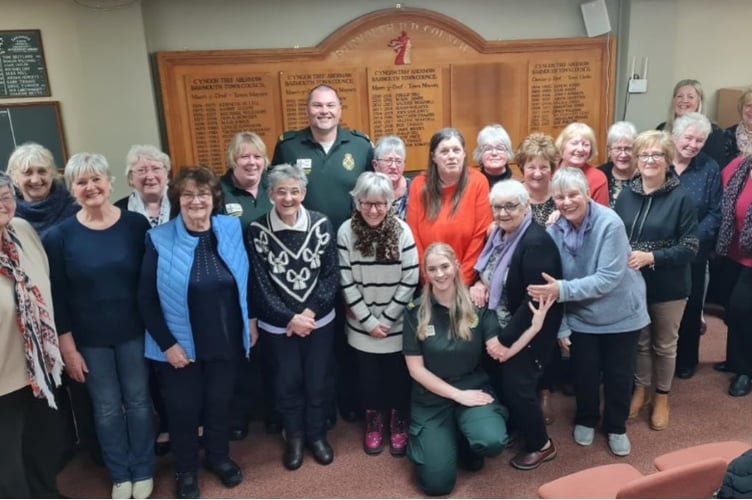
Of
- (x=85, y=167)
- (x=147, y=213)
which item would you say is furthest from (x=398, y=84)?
(x=85, y=167)

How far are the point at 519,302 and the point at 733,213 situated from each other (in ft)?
4.85

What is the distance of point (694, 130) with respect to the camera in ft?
10.2

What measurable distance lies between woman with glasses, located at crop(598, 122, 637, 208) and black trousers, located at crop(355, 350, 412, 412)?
Answer: 135 centimetres

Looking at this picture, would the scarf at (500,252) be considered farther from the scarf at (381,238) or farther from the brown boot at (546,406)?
the brown boot at (546,406)

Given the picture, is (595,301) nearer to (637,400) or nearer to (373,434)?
(637,400)

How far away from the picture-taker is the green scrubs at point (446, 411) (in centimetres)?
256

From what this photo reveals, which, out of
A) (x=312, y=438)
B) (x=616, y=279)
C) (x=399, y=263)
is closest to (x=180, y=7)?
(x=399, y=263)

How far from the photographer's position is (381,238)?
264 centimetres

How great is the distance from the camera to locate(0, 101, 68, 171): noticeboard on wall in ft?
12.6

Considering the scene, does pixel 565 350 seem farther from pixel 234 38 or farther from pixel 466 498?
pixel 234 38

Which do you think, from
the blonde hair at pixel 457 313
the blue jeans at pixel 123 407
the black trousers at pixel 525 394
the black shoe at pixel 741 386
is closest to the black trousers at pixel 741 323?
the black shoe at pixel 741 386

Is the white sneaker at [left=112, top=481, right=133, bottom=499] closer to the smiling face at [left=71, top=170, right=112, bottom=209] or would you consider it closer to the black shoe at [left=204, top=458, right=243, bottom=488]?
the black shoe at [left=204, top=458, right=243, bottom=488]

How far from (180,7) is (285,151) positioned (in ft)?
5.21

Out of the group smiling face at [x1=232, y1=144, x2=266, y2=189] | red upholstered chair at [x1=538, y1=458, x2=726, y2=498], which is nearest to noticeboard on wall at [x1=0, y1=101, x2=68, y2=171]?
smiling face at [x1=232, y1=144, x2=266, y2=189]
